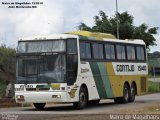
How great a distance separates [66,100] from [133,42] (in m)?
8.94

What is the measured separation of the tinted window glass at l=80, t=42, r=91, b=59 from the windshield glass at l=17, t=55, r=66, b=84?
1.44m

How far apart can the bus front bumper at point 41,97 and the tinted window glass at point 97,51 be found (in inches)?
145

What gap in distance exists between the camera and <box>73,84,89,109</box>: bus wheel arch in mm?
25469

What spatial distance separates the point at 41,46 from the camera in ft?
83.2

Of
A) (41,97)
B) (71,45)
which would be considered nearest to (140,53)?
(71,45)

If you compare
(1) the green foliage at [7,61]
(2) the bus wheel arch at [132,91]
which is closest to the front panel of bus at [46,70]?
(2) the bus wheel arch at [132,91]

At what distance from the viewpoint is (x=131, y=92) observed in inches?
1236

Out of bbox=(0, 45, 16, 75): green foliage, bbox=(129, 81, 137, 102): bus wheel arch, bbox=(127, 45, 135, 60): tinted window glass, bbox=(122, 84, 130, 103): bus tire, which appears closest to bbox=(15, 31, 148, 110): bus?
bbox=(122, 84, 130, 103): bus tire

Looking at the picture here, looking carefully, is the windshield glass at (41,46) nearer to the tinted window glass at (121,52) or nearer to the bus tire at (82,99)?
the bus tire at (82,99)

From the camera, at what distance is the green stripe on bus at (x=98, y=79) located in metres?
27.0

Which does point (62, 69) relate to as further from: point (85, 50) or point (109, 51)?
point (109, 51)

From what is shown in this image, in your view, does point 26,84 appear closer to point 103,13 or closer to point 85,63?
point 85,63

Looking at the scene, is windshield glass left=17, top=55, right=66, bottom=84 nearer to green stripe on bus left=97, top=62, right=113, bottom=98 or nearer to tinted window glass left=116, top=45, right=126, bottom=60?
green stripe on bus left=97, top=62, right=113, bottom=98

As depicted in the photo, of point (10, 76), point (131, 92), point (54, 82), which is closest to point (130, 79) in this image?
point (131, 92)
